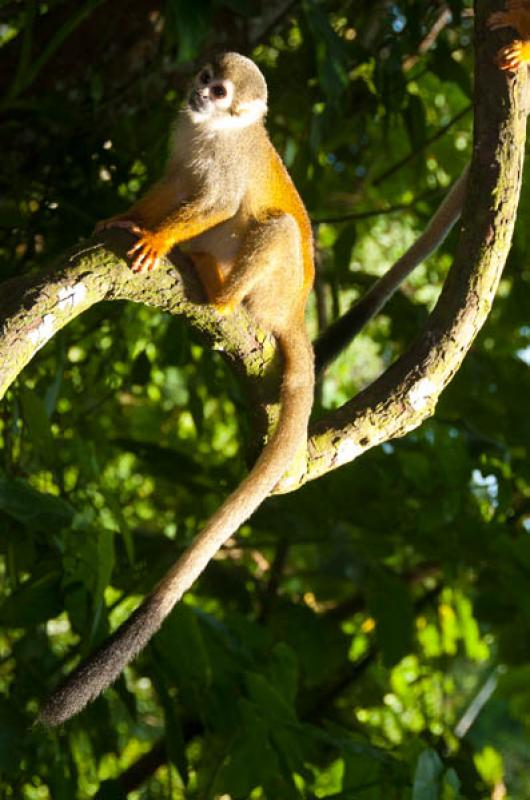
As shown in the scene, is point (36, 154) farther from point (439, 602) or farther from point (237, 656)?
point (439, 602)

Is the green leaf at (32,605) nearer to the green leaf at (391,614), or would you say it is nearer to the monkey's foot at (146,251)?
the monkey's foot at (146,251)

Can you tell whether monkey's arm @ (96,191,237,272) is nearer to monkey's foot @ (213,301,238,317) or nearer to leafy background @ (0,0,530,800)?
monkey's foot @ (213,301,238,317)

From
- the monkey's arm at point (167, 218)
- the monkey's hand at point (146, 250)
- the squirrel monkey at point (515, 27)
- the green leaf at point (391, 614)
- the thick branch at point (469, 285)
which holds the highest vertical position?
the monkey's hand at point (146, 250)

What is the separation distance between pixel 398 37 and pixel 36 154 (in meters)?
1.29

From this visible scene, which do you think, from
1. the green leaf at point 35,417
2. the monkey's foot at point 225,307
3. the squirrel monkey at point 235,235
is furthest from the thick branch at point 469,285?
the green leaf at point 35,417

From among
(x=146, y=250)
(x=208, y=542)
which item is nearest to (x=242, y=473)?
(x=208, y=542)

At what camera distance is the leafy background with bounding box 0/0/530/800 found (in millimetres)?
2904

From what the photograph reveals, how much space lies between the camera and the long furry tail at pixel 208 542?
1.93 m

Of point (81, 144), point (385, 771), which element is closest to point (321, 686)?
point (385, 771)

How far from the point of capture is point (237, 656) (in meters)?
3.12

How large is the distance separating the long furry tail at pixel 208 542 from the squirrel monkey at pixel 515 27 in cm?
74

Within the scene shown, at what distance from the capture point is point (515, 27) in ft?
8.36

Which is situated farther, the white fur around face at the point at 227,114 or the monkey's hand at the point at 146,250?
the white fur around face at the point at 227,114

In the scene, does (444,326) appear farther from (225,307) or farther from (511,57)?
(511,57)
